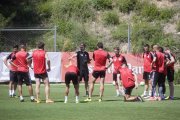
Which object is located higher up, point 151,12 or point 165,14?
point 151,12

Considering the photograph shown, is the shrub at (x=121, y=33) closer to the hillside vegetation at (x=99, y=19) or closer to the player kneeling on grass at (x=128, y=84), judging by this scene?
the hillside vegetation at (x=99, y=19)

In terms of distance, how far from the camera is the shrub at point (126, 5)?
47844mm

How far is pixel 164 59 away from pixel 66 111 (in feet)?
20.7

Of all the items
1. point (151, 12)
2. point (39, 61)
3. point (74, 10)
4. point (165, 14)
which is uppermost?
point (74, 10)

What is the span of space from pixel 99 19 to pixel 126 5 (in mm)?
2599

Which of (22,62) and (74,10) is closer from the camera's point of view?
(22,62)

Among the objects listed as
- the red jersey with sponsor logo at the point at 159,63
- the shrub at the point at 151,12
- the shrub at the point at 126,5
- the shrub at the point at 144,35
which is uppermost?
the shrub at the point at 126,5

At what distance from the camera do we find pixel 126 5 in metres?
47.8

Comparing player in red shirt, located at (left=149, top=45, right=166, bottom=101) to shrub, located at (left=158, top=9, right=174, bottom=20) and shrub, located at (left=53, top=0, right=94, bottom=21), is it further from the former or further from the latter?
shrub, located at (left=53, top=0, right=94, bottom=21)

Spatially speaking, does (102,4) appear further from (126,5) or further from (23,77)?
(23,77)

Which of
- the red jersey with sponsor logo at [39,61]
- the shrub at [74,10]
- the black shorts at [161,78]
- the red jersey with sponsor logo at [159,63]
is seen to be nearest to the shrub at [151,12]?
the shrub at [74,10]

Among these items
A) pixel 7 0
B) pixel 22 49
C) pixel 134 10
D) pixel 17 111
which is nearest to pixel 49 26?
pixel 7 0

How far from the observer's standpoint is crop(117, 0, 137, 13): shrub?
157ft

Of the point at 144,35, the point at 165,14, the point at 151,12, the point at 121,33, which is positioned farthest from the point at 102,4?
the point at 144,35
